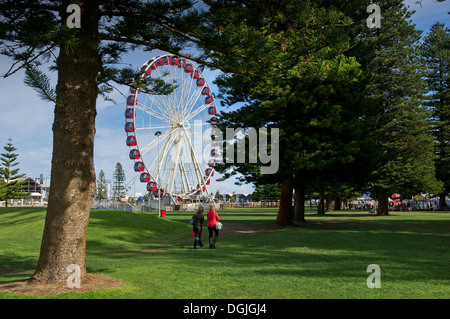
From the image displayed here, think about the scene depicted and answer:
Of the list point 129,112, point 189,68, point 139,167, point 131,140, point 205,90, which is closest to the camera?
point 129,112

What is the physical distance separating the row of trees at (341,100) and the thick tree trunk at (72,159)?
2.65m

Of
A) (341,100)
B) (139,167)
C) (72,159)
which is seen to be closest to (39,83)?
(72,159)

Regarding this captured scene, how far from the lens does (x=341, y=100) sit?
22.8 metres

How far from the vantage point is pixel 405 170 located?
35.7 metres

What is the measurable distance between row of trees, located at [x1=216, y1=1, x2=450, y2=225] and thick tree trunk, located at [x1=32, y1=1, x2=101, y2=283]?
2.65 meters

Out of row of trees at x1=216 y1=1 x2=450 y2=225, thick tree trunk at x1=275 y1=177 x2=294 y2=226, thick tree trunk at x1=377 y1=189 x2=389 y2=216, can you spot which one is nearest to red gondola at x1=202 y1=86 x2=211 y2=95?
row of trees at x1=216 y1=1 x2=450 y2=225

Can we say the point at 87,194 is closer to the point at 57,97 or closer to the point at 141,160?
the point at 57,97

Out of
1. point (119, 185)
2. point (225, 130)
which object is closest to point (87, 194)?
point (225, 130)

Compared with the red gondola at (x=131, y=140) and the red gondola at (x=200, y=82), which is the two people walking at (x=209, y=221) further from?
the red gondola at (x=200, y=82)

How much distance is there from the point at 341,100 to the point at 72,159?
18855 mm

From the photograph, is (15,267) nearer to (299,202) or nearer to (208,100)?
(299,202)

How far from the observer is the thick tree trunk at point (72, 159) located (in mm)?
6512

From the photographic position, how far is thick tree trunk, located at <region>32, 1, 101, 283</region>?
651 centimetres
